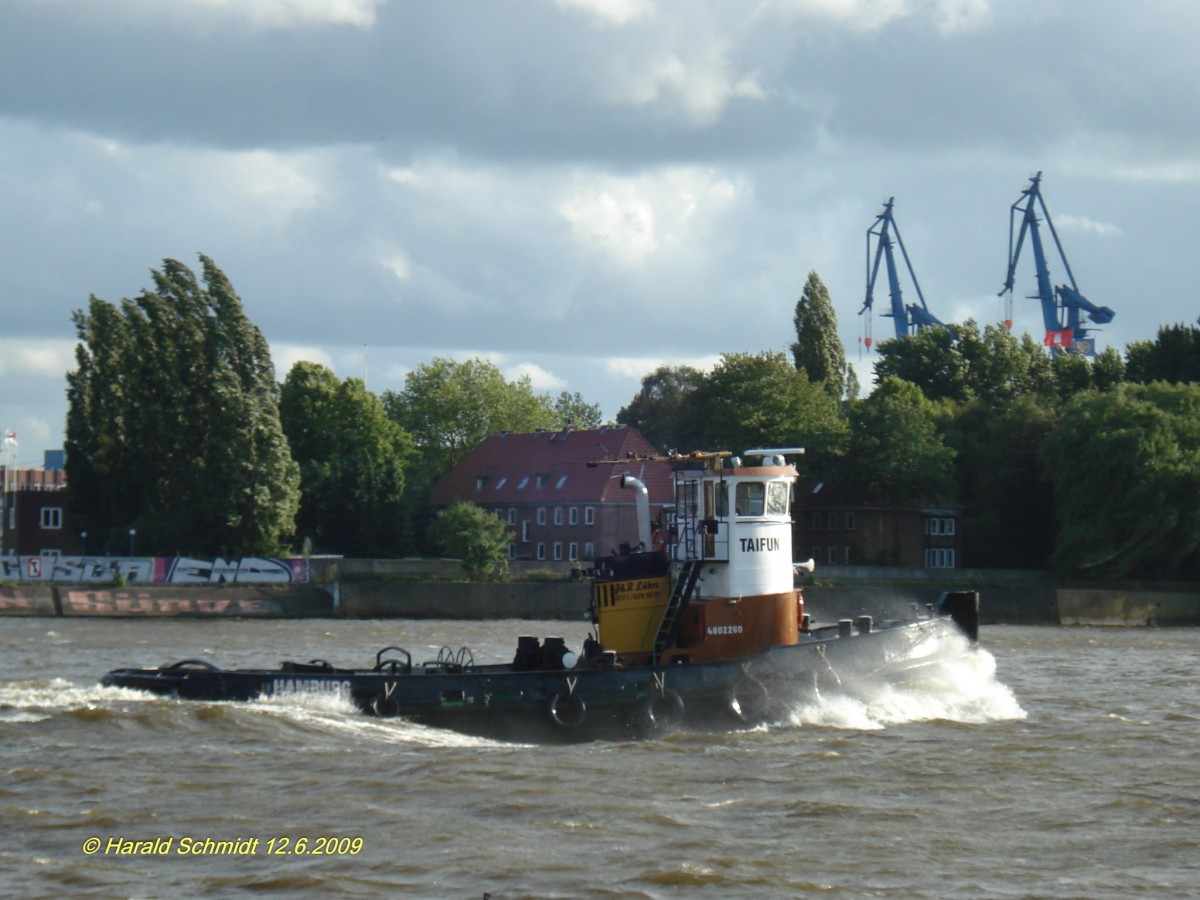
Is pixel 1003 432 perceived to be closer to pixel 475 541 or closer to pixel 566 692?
pixel 475 541

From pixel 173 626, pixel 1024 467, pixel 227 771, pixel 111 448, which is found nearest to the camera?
pixel 227 771

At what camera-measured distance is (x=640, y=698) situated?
24250mm

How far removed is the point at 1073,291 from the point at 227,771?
126m

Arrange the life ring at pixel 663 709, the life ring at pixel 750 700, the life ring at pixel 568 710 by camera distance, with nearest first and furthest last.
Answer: the life ring at pixel 568 710
the life ring at pixel 663 709
the life ring at pixel 750 700

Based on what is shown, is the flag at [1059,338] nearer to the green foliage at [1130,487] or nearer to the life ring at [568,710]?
the green foliage at [1130,487]

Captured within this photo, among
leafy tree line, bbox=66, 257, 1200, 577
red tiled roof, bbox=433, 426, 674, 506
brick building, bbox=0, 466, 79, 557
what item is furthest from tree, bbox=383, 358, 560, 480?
brick building, bbox=0, 466, 79, 557

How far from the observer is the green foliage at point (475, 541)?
72.3m

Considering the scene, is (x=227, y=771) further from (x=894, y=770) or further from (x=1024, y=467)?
(x=1024, y=467)

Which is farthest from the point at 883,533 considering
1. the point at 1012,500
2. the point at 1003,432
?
the point at 1003,432

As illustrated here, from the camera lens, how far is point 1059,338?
454 ft

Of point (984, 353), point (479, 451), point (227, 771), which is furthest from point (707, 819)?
point (984, 353)

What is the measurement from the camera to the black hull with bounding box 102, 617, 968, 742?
79.0ft

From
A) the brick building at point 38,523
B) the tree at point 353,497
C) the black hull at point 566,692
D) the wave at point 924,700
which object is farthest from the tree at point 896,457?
the black hull at point 566,692

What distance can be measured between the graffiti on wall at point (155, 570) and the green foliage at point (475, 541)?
7075 millimetres
